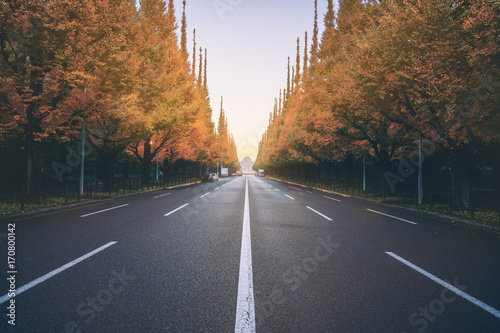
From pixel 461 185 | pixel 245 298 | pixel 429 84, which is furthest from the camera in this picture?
pixel 461 185

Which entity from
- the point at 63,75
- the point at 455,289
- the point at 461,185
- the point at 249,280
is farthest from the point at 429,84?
the point at 63,75

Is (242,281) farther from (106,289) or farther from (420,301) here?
(420,301)

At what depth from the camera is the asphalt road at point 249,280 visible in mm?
3029

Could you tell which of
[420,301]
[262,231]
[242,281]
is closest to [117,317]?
[242,281]

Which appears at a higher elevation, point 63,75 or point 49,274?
point 63,75

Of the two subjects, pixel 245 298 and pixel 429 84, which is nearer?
pixel 245 298

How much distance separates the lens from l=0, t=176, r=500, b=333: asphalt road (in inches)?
119

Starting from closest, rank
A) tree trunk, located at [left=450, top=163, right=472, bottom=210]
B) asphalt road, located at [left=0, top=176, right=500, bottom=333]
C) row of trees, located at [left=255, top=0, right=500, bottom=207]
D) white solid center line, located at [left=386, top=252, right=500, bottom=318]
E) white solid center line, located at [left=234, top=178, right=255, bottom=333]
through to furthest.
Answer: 1. white solid center line, located at [left=234, top=178, right=255, bottom=333]
2. asphalt road, located at [left=0, top=176, right=500, bottom=333]
3. white solid center line, located at [left=386, top=252, right=500, bottom=318]
4. row of trees, located at [left=255, top=0, right=500, bottom=207]
5. tree trunk, located at [left=450, top=163, right=472, bottom=210]

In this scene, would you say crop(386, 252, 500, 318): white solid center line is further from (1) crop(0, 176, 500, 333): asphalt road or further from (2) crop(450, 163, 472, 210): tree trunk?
(2) crop(450, 163, 472, 210): tree trunk

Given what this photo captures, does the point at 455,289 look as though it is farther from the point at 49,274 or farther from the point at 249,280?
the point at 49,274

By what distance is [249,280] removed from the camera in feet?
13.6

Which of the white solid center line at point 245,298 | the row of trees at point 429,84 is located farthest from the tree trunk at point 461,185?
the white solid center line at point 245,298

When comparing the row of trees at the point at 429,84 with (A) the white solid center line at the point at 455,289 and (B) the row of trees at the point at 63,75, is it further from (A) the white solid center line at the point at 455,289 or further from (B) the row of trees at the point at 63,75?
(B) the row of trees at the point at 63,75

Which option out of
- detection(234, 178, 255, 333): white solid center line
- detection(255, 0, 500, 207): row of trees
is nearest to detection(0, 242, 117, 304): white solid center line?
detection(234, 178, 255, 333): white solid center line
